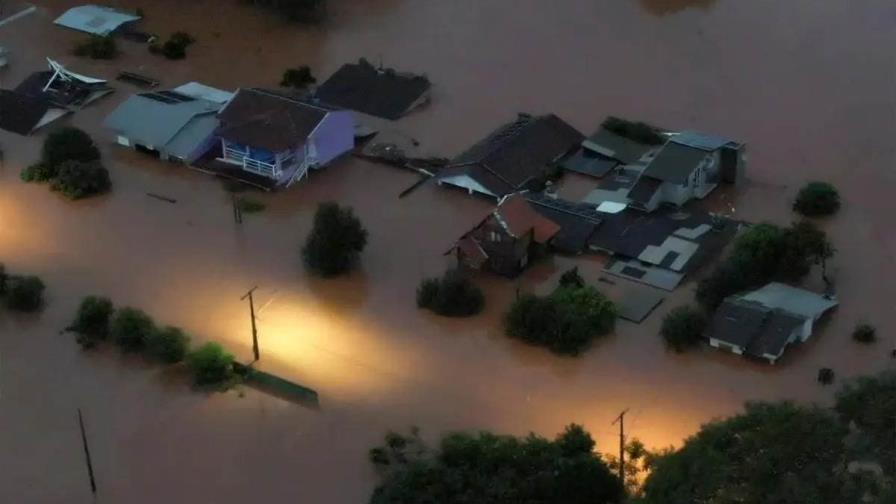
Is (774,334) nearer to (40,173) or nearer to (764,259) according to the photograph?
(764,259)

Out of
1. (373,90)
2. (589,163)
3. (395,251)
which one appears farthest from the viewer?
→ (373,90)

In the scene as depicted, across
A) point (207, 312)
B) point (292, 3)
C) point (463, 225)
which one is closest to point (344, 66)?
point (292, 3)

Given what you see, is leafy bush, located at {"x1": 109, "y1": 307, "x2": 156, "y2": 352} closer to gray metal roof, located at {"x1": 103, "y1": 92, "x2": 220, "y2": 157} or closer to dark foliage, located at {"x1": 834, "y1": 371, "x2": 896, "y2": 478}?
gray metal roof, located at {"x1": 103, "y1": 92, "x2": 220, "y2": 157}

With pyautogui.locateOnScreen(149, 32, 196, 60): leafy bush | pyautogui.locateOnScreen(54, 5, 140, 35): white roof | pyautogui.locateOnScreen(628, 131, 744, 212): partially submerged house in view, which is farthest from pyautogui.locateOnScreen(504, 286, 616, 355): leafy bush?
pyautogui.locateOnScreen(54, 5, 140, 35): white roof

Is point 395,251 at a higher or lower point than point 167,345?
lower

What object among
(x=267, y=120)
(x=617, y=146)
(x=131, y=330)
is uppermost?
(x=617, y=146)

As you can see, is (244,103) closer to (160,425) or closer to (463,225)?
(463,225)

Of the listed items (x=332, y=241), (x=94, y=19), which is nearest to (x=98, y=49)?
(x=94, y=19)
